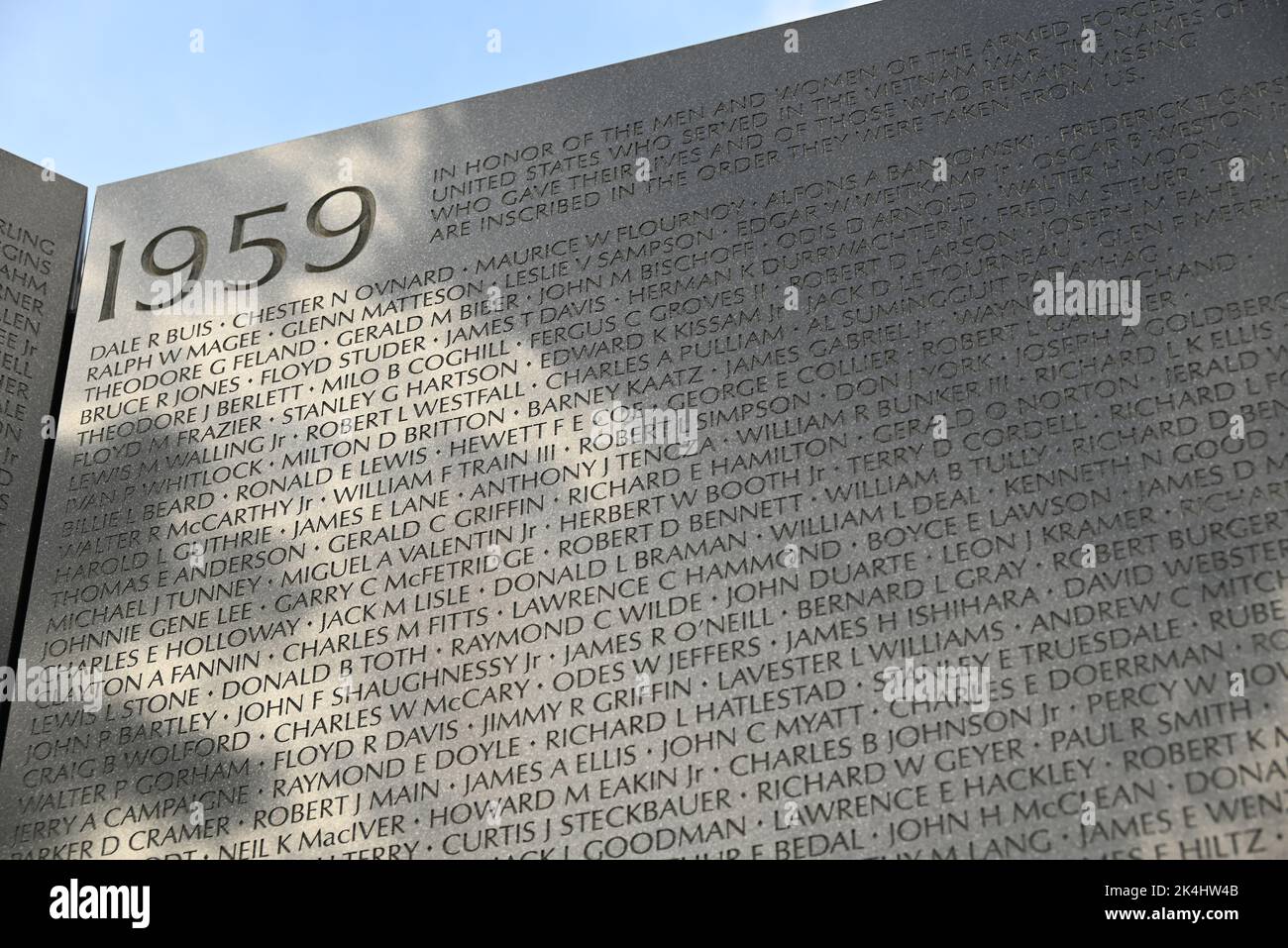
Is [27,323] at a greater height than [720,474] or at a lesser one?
greater

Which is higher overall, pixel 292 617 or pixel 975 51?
pixel 975 51

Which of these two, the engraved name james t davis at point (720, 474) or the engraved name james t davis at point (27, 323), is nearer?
the engraved name james t davis at point (720, 474)

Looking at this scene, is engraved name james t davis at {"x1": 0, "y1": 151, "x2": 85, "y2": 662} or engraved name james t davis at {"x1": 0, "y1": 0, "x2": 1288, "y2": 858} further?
engraved name james t davis at {"x1": 0, "y1": 151, "x2": 85, "y2": 662}

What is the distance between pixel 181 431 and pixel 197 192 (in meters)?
1.64

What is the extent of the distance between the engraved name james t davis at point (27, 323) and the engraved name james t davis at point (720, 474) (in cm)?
18

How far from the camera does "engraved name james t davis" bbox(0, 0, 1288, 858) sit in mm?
7008

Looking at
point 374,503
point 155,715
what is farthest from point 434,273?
point 155,715

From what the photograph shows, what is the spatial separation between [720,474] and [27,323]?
4156mm

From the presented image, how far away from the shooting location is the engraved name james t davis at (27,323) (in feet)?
29.6

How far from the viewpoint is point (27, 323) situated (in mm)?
9656

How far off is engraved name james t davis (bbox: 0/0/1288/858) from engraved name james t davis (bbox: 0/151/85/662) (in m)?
0.18

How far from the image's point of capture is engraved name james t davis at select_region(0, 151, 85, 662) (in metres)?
9.02
